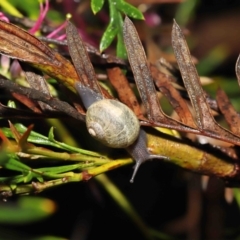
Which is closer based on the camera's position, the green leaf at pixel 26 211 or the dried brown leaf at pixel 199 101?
the green leaf at pixel 26 211

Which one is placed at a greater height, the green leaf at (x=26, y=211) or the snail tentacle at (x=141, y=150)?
the green leaf at (x=26, y=211)

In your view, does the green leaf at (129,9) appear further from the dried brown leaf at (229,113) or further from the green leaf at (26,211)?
the green leaf at (26,211)

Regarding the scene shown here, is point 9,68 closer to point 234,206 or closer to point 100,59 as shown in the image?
point 100,59

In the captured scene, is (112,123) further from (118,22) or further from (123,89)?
(118,22)

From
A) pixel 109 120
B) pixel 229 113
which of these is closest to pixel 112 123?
pixel 109 120

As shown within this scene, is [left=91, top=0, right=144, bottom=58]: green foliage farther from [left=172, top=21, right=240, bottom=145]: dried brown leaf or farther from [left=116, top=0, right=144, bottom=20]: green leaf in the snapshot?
[left=172, top=21, right=240, bottom=145]: dried brown leaf

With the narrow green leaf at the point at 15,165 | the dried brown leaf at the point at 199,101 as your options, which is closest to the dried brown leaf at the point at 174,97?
the dried brown leaf at the point at 199,101

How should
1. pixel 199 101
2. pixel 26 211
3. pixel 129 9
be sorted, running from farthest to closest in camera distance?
pixel 129 9, pixel 199 101, pixel 26 211
